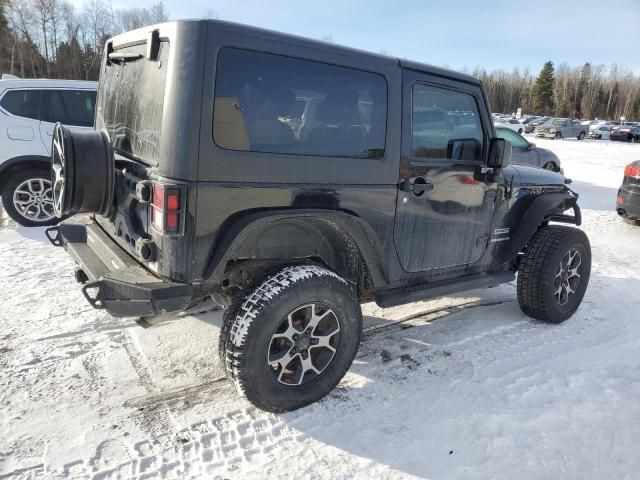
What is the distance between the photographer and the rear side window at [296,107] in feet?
7.90

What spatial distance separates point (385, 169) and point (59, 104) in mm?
5250

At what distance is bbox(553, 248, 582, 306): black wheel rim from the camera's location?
4.11 meters

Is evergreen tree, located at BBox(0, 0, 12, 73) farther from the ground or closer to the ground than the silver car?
farther from the ground

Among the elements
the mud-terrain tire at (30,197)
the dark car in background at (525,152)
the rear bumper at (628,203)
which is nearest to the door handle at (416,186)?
the mud-terrain tire at (30,197)

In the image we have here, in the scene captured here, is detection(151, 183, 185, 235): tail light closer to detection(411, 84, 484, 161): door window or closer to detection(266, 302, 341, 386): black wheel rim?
detection(266, 302, 341, 386): black wheel rim

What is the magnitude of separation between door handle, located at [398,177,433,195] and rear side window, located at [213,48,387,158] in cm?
26

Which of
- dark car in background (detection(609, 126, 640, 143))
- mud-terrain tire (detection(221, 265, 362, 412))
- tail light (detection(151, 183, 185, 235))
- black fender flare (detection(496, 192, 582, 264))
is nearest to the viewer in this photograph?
tail light (detection(151, 183, 185, 235))

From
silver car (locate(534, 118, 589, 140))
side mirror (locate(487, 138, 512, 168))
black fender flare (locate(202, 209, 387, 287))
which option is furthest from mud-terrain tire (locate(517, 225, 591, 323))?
silver car (locate(534, 118, 589, 140))

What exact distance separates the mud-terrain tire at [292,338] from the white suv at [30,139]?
4.82m

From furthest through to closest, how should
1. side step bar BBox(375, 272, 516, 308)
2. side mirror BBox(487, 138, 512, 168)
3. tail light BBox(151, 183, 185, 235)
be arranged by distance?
side mirror BBox(487, 138, 512, 168), side step bar BBox(375, 272, 516, 308), tail light BBox(151, 183, 185, 235)

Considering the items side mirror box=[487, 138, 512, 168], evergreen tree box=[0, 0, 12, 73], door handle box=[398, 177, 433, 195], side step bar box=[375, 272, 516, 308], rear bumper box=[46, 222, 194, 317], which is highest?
evergreen tree box=[0, 0, 12, 73]

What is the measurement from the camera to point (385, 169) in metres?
3.00

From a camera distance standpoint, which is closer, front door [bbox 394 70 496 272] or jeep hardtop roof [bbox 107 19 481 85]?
jeep hardtop roof [bbox 107 19 481 85]

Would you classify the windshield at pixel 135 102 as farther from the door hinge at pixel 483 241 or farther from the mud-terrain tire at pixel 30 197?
the mud-terrain tire at pixel 30 197
